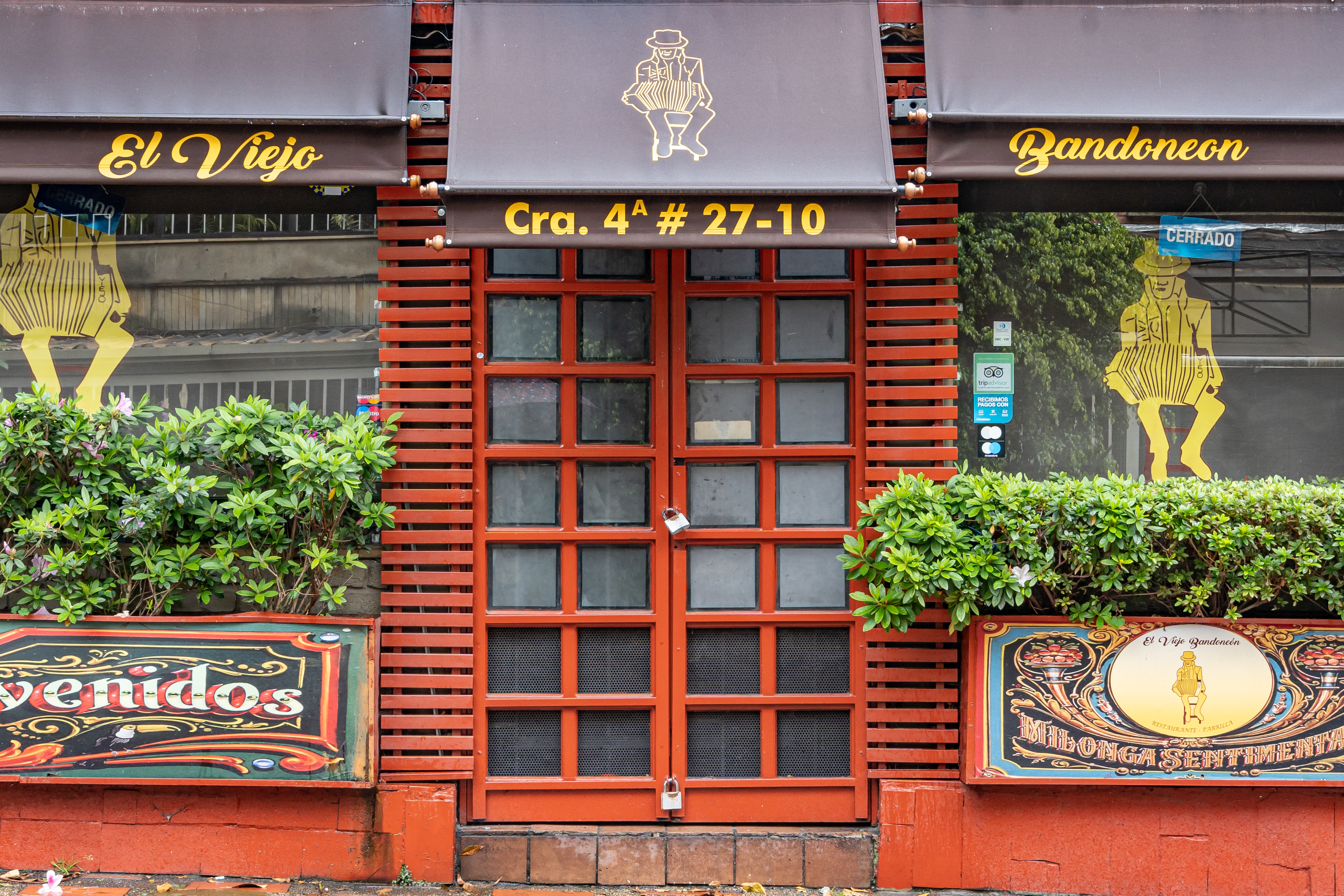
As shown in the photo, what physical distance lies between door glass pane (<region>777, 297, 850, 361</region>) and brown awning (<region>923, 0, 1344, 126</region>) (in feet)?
2.71

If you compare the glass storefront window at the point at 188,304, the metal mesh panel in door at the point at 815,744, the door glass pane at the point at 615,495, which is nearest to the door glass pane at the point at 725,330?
the door glass pane at the point at 615,495

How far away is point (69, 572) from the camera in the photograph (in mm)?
4570

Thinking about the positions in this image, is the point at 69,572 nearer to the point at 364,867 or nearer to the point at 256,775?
the point at 256,775

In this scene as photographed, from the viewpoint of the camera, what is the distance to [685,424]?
4.92 metres

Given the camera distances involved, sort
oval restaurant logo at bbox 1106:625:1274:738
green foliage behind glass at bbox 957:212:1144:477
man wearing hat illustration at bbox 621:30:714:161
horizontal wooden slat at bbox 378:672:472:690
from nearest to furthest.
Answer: man wearing hat illustration at bbox 621:30:714:161
oval restaurant logo at bbox 1106:625:1274:738
horizontal wooden slat at bbox 378:672:472:690
green foliage behind glass at bbox 957:212:1144:477

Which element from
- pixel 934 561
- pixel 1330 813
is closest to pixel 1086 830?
pixel 1330 813

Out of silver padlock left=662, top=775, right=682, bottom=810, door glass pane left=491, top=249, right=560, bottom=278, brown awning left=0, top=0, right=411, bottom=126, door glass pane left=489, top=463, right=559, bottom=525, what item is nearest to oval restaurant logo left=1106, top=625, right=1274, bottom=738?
silver padlock left=662, top=775, right=682, bottom=810

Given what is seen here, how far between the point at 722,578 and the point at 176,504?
263 centimetres

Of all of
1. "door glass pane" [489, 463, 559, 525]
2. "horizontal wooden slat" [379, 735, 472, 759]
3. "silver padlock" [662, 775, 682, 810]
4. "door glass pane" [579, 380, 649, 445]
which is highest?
"door glass pane" [579, 380, 649, 445]

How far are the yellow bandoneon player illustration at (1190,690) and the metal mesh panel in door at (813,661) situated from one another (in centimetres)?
156

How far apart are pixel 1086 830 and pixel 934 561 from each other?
1.65m

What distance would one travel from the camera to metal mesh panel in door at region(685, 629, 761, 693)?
4.96m

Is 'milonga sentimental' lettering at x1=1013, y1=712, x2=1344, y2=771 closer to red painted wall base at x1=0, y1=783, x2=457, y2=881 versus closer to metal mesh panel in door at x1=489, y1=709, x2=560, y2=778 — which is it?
metal mesh panel in door at x1=489, y1=709, x2=560, y2=778

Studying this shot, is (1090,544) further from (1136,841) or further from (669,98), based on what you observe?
(669,98)
